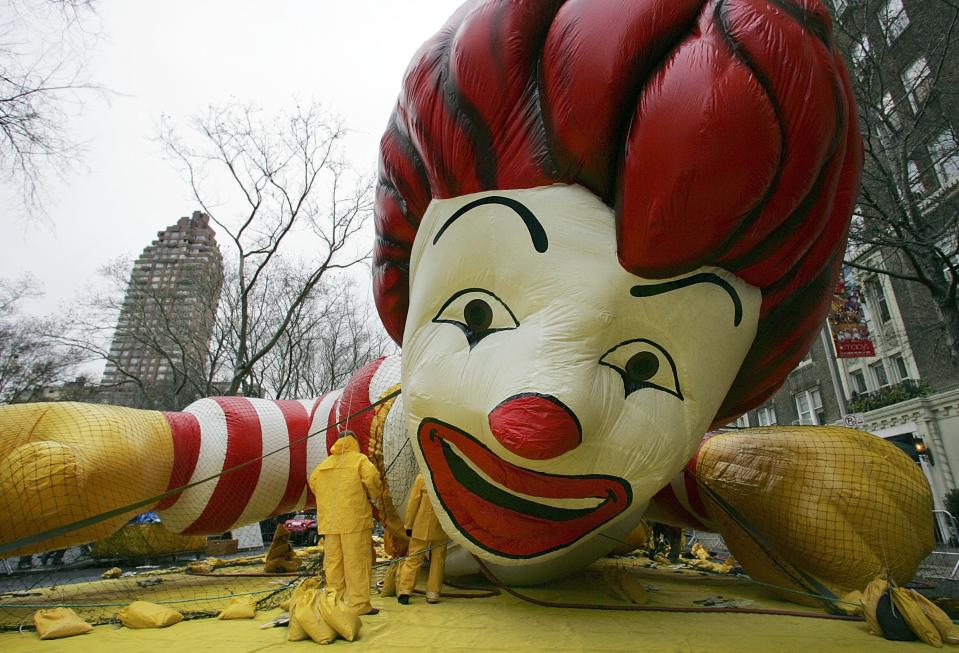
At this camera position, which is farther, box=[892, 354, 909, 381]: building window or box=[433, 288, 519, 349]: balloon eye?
box=[892, 354, 909, 381]: building window

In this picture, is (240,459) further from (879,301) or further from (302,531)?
(879,301)

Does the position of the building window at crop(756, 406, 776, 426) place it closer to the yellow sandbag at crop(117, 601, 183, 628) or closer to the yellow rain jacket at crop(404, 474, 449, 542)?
the yellow rain jacket at crop(404, 474, 449, 542)

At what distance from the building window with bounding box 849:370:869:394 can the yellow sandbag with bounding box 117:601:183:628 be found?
675 inches

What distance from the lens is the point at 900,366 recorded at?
14.0 meters

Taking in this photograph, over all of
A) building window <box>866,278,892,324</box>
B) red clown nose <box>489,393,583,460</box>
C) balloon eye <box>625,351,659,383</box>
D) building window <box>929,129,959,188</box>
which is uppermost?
building window <box>929,129,959,188</box>

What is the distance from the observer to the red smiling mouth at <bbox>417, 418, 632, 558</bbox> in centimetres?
245

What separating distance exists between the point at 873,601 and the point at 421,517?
98.1 inches

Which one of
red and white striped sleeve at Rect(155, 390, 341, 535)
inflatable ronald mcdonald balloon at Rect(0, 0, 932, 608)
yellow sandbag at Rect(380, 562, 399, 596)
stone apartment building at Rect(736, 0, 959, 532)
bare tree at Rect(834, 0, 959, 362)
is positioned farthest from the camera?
stone apartment building at Rect(736, 0, 959, 532)

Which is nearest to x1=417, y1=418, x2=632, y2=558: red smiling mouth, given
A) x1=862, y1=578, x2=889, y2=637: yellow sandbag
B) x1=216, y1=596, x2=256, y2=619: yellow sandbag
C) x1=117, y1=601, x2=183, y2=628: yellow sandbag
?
x1=862, y1=578, x2=889, y2=637: yellow sandbag

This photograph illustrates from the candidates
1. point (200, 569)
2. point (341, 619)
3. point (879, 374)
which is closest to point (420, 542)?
point (341, 619)

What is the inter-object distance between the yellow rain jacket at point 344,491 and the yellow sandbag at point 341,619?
0.69 meters

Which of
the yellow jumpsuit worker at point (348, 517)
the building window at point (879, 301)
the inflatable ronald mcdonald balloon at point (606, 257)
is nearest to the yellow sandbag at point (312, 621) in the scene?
the yellow jumpsuit worker at point (348, 517)

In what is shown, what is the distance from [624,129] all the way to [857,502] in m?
2.50

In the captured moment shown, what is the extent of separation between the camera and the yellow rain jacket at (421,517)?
3676mm
